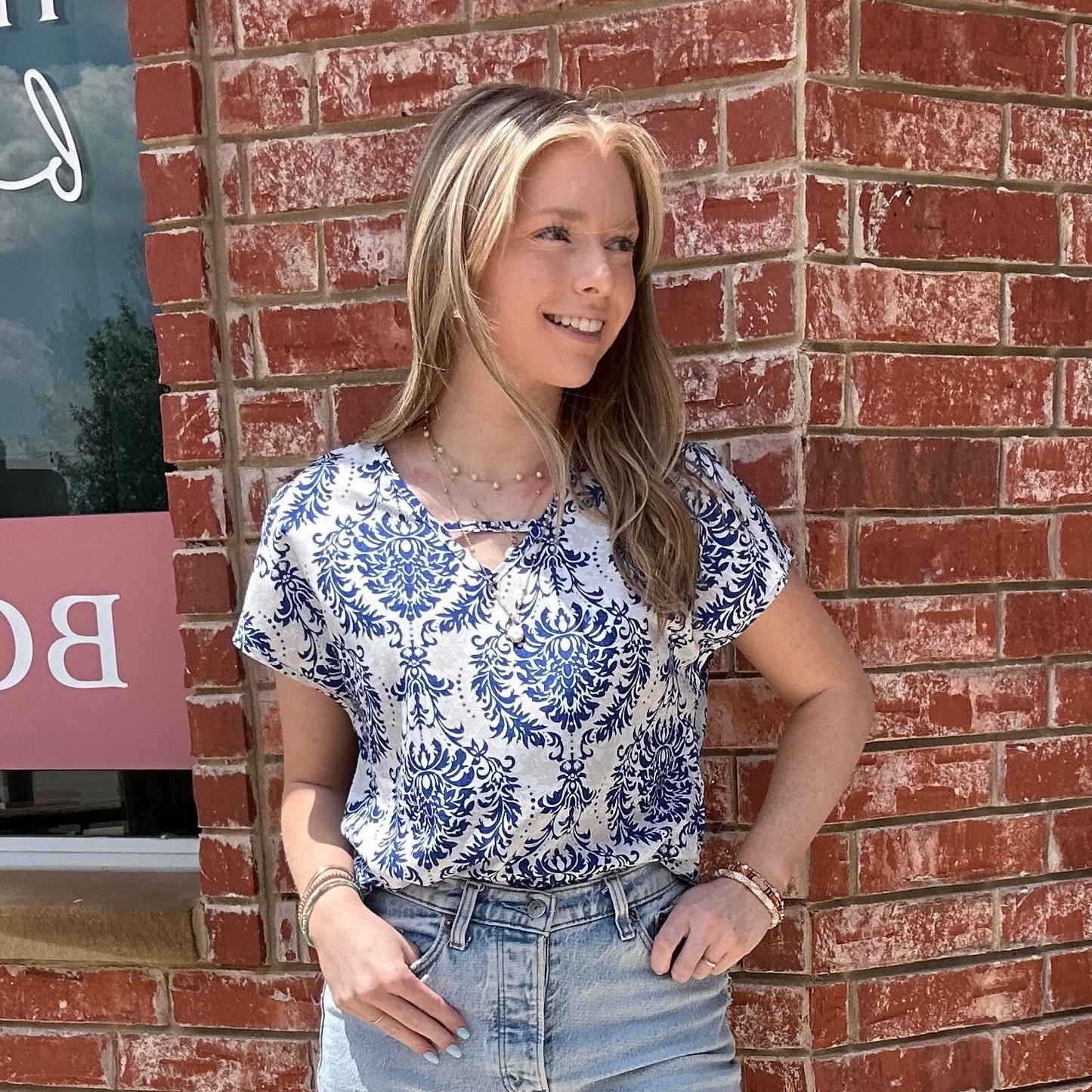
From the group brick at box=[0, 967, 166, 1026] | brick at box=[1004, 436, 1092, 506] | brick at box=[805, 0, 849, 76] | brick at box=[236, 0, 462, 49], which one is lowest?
brick at box=[0, 967, 166, 1026]

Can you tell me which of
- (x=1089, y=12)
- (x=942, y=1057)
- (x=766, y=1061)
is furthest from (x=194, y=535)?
(x=1089, y=12)

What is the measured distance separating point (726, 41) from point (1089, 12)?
652 mm

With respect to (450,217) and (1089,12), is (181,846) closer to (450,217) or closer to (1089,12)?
(450,217)

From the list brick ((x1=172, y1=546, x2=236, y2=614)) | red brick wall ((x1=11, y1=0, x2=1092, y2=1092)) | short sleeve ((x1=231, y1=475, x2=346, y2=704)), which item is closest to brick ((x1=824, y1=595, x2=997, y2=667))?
red brick wall ((x1=11, y1=0, x2=1092, y2=1092))

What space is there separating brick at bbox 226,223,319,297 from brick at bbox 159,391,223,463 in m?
0.19

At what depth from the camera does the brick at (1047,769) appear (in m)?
1.80

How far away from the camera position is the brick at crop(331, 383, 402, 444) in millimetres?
1795

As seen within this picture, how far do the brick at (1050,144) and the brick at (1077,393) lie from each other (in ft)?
0.96

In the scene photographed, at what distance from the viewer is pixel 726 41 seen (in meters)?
1.62

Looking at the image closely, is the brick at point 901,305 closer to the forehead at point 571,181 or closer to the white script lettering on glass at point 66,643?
the forehead at point 571,181

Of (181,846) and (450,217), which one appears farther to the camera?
(181,846)

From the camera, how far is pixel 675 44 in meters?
1.64

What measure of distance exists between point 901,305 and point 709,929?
3.14 ft

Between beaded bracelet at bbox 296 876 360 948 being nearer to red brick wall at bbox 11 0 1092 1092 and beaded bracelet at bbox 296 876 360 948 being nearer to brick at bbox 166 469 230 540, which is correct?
red brick wall at bbox 11 0 1092 1092
